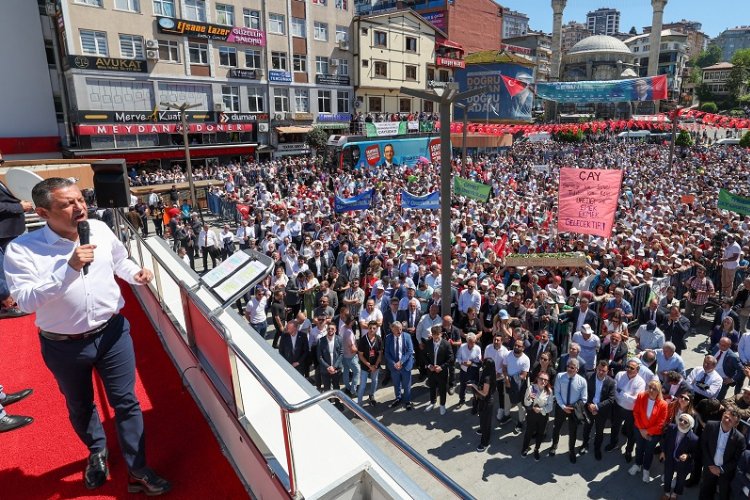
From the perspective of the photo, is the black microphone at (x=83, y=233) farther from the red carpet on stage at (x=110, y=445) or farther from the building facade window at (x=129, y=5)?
the building facade window at (x=129, y=5)

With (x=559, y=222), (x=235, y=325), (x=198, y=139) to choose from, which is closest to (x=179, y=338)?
(x=235, y=325)

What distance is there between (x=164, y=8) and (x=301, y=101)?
11816 millimetres

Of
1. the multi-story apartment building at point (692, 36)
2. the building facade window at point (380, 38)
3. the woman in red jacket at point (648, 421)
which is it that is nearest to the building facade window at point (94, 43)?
the building facade window at point (380, 38)

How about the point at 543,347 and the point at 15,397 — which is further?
the point at 543,347

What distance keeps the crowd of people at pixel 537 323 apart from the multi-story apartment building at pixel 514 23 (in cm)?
12397

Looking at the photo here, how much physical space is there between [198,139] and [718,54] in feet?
528

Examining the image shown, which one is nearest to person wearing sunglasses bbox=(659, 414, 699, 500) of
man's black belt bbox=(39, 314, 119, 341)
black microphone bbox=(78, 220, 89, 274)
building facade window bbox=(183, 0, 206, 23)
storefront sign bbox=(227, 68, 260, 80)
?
man's black belt bbox=(39, 314, 119, 341)

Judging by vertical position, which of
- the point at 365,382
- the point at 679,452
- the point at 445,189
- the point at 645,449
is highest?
the point at 445,189

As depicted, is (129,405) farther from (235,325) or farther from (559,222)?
(559,222)

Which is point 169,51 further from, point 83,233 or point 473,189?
point 83,233

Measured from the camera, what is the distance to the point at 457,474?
6.89m

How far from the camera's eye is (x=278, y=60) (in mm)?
37781

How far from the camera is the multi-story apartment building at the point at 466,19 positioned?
201ft

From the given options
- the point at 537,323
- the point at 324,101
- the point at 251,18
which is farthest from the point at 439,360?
the point at 324,101
